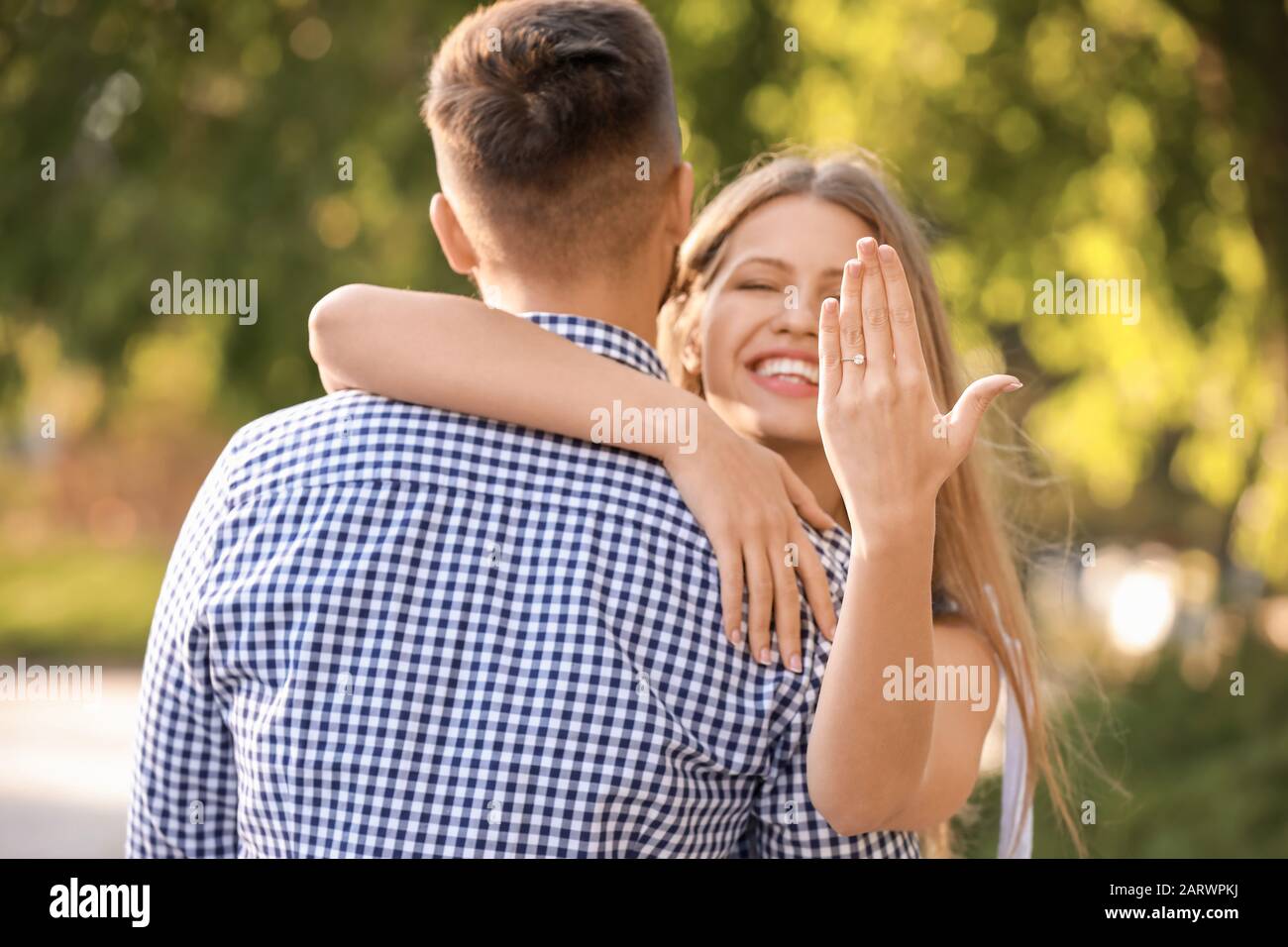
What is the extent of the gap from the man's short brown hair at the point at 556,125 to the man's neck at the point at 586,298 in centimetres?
5

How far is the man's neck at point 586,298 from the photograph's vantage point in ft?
5.89

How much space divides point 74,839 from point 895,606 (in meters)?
7.94

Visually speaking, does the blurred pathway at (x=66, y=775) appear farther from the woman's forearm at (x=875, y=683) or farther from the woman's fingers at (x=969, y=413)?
the woman's fingers at (x=969, y=413)

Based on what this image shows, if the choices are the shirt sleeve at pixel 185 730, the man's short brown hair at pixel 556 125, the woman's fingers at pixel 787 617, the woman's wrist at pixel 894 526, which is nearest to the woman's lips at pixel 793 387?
the man's short brown hair at pixel 556 125

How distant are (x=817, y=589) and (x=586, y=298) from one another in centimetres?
50

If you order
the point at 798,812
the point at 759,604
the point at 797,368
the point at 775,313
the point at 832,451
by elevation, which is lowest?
the point at 798,812

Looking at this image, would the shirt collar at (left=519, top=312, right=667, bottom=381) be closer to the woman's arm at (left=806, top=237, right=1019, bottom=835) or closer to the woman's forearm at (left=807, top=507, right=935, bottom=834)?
the woman's arm at (left=806, top=237, right=1019, bottom=835)

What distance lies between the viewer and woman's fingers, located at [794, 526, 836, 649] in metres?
1.66

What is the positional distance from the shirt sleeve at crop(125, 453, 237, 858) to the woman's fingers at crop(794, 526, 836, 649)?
731 millimetres

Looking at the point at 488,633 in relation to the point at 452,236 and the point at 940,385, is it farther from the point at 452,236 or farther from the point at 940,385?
the point at 940,385

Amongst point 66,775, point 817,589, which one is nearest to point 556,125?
point 817,589

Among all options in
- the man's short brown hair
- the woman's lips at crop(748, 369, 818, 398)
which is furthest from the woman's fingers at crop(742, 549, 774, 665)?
the woman's lips at crop(748, 369, 818, 398)

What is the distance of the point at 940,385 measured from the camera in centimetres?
251
